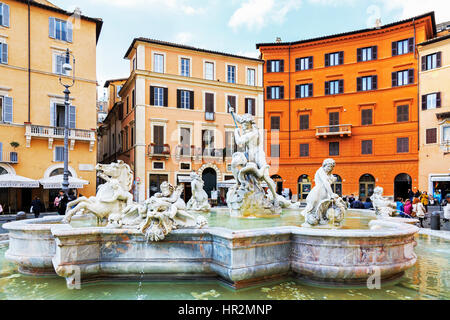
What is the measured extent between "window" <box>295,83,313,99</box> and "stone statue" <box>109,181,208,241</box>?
3121 cm

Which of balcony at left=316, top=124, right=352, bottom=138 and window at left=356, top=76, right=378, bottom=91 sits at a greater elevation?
window at left=356, top=76, right=378, bottom=91

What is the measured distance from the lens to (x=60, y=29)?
80.7 ft

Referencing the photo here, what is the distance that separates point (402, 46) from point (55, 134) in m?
30.4

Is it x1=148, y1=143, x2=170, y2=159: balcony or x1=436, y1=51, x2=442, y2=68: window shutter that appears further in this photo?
x1=148, y1=143, x2=170, y2=159: balcony

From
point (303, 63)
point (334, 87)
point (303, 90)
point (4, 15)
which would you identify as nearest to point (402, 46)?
point (334, 87)

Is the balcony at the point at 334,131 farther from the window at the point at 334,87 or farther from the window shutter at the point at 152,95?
the window shutter at the point at 152,95

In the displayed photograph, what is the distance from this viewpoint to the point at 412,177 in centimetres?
2898

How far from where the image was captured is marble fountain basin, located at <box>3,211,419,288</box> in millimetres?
4609

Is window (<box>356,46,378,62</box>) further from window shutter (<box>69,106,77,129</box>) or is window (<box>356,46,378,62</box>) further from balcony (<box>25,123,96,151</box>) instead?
window shutter (<box>69,106,77,129</box>)

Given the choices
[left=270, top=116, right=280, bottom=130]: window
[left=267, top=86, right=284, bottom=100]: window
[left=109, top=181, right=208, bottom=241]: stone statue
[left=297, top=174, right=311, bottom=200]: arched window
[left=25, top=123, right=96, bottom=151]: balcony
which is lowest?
[left=297, top=174, right=311, bottom=200]: arched window

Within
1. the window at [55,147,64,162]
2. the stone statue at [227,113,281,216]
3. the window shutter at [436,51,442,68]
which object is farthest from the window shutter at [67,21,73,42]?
the window shutter at [436,51,442,68]
